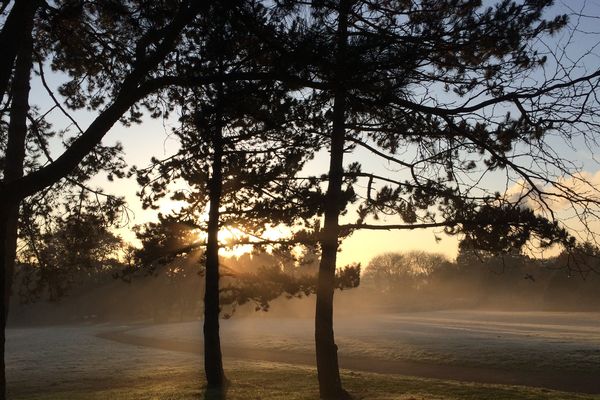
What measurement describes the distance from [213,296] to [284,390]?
3618 mm

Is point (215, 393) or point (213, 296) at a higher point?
point (213, 296)

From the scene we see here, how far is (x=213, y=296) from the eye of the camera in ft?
52.9

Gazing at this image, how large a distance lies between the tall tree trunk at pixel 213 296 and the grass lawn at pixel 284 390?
2.08 feet

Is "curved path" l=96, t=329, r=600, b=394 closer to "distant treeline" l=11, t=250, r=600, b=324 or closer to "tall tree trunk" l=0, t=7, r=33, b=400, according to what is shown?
"tall tree trunk" l=0, t=7, r=33, b=400

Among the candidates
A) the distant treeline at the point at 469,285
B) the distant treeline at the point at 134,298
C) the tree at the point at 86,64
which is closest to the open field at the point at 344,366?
the tree at the point at 86,64

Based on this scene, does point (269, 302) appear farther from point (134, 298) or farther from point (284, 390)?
point (284, 390)

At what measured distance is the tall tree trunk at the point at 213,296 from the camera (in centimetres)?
1573

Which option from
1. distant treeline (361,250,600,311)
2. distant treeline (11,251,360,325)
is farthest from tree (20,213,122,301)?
distant treeline (361,250,600,311)

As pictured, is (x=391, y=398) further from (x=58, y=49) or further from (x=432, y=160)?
(x=58, y=49)

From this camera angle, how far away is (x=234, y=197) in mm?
16234

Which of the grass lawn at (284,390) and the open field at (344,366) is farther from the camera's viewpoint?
the open field at (344,366)

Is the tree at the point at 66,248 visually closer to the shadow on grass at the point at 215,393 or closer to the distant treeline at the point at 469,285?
the shadow on grass at the point at 215,393

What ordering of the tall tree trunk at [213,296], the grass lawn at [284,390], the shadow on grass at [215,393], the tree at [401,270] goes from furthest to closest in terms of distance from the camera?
the tree at [401,270] → the tall tree trunk at [213,296] → the shadow on grass at [215,393] → the grass lawn at [284,390]

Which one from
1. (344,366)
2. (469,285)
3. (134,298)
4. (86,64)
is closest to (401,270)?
(469,285)
